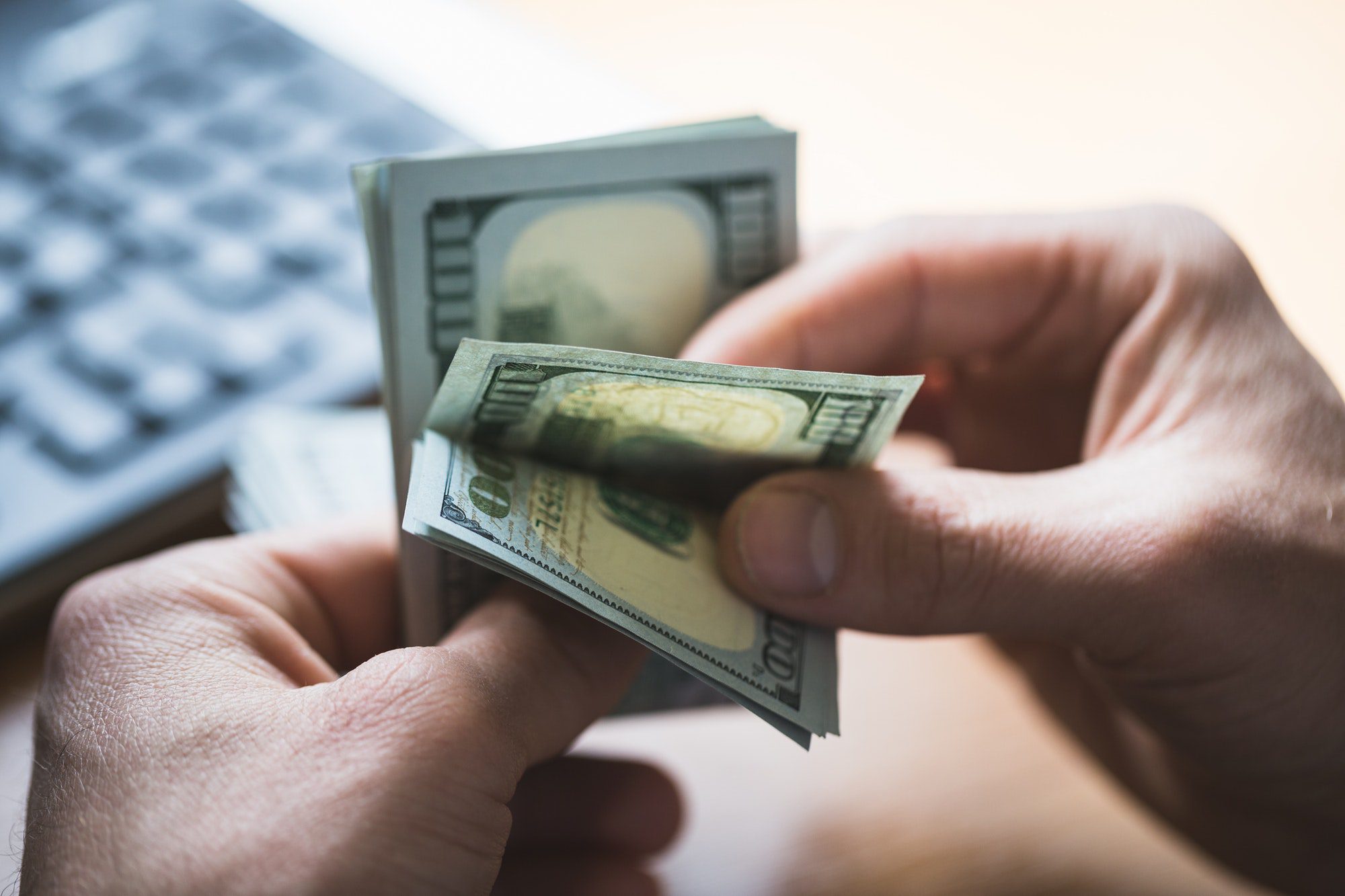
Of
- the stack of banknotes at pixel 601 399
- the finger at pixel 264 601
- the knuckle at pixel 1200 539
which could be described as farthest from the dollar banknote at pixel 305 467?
the knuckle at pixel 1200 539

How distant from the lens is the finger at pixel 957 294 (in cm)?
56

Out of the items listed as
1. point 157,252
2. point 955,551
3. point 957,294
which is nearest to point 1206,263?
point 957,294

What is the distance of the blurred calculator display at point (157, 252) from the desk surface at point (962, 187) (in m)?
0.13

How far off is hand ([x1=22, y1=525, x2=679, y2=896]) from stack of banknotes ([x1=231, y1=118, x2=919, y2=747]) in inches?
1.8

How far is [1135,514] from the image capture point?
1.42 ft

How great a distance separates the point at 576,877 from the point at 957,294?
1.44 feet

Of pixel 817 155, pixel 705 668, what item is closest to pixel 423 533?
pixel 705 668

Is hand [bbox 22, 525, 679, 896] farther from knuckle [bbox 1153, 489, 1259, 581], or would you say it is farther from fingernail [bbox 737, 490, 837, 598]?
knuckle [bbox 1153, 489, 1259, 581]

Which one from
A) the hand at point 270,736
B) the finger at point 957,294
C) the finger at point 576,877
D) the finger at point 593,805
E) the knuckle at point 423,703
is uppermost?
the finger at point 957,294

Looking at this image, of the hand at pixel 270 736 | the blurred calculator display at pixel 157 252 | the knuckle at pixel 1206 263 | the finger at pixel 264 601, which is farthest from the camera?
the blurred calculator display at pixel 157 252

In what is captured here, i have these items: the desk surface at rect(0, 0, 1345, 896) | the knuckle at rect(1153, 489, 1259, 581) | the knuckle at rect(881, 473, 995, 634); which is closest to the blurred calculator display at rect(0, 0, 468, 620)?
the desk surface at rect(0, 0, 1345, 896)

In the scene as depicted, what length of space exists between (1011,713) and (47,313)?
0.80 metres

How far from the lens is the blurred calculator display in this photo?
25.8 inches

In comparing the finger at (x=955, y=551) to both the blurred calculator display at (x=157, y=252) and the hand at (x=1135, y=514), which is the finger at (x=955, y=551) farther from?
the blurred calculator display at (x=157, y=252)
